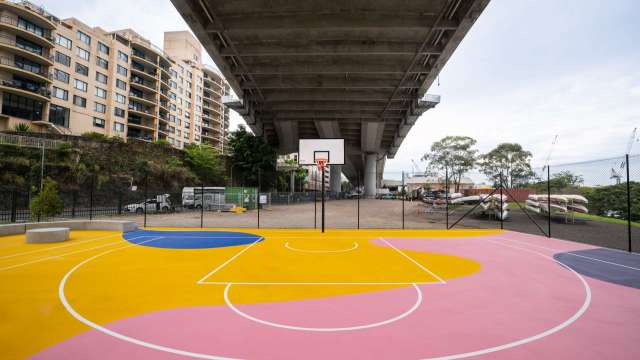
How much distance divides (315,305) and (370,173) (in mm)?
50443

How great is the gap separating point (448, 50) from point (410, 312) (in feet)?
81.0

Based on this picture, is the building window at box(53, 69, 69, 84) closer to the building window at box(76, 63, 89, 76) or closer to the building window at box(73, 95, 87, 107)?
the building window at box(76, 63, 89, 76)

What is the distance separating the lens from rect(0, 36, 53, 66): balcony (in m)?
33.5

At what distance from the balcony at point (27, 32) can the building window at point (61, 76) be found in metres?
3.30

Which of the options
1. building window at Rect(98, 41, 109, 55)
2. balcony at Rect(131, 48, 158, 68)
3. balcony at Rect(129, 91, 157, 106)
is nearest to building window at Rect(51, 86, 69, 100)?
building window at Rect(98, 41, 109, 55)

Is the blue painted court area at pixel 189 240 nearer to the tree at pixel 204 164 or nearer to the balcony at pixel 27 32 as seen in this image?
Answer: the tree at pixel 204 164

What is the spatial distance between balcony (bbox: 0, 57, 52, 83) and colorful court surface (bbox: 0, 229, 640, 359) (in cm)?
3942

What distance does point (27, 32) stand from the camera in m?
34.8

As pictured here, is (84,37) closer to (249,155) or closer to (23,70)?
(23,70)

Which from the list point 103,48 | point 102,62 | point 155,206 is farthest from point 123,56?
point 155,206

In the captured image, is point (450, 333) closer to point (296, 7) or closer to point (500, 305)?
point (500, 305)

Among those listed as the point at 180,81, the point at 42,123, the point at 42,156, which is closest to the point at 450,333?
the point at 42,156

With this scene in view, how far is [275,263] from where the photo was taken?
8211mm

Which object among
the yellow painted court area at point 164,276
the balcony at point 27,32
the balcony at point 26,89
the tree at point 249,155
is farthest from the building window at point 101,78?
the yellow painted court area at point 164,276
